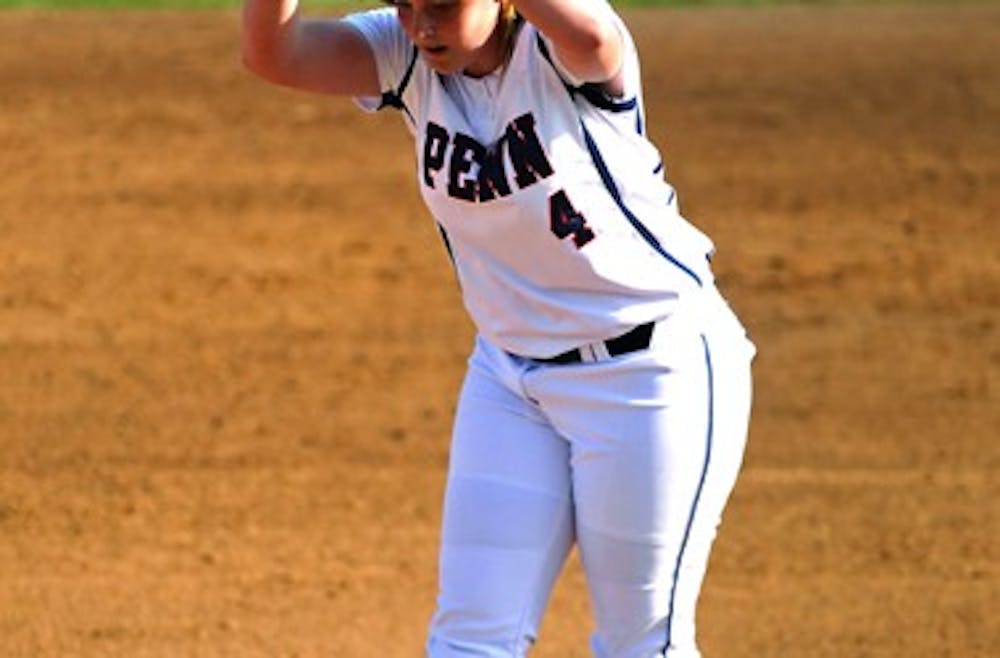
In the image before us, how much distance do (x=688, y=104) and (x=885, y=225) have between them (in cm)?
216

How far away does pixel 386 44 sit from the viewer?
4.59 m

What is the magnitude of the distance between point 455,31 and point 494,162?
0.85ft

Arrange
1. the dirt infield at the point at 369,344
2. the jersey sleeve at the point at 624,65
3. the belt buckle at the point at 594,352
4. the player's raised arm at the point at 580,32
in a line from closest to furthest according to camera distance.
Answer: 1. the player's raised arm at the point at 580,32
2. the jersey sleeve at the point at 624,65
3. the belt buckle at the point at 594,352
4. the dirt infield at the point at 369,344

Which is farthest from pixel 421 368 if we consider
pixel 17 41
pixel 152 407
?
pixel 17 41

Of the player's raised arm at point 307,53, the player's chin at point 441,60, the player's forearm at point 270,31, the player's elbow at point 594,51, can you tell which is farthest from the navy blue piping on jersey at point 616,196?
the player's forearm at point 270,31

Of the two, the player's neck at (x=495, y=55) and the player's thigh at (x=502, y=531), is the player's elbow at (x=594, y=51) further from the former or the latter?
the player's thigh at (x=502, y=531)

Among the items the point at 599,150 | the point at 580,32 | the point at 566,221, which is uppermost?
the point at 580,32

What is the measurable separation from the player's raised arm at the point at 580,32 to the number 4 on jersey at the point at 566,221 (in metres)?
0.23

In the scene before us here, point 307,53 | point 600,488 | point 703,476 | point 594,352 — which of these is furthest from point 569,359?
point 307,53

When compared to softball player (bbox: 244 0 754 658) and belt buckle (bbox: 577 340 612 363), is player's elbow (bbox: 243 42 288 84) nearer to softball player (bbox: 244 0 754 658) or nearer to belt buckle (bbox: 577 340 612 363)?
softball player (bbox: 244 0 754 658)

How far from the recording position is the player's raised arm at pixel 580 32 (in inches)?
165

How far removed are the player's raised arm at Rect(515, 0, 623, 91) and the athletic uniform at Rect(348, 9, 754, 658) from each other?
62 mm

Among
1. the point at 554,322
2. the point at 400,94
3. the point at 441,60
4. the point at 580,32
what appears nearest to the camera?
the point at 580,32

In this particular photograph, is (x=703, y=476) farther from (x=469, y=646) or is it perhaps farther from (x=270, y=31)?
(x=270, y=31)
